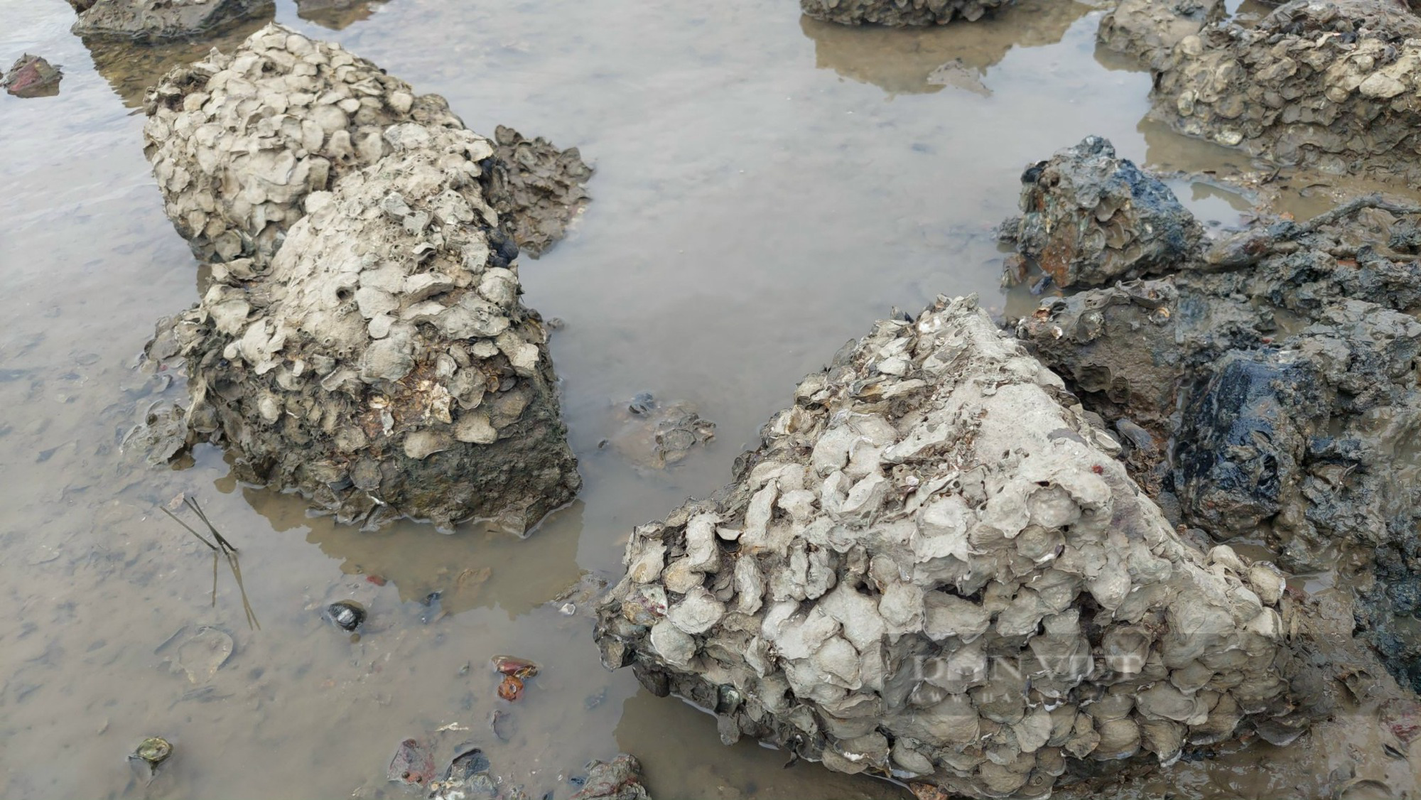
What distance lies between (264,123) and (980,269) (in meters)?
4.23

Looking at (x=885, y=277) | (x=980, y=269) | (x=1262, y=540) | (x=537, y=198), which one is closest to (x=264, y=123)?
(x=537, y=198)

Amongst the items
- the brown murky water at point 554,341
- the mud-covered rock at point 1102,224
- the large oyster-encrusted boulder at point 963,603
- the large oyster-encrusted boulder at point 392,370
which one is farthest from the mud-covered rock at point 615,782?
the mud-covered rock at point 1102,224

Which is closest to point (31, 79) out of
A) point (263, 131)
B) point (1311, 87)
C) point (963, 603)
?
point (263, 131)

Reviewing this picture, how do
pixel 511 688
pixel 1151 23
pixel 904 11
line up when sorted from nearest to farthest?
pixel 511 688
pixel 1151 23
pixel 904 11

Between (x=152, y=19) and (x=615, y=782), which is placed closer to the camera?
(x=615, y=782)

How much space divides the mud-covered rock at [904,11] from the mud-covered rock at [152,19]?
20.2 ft

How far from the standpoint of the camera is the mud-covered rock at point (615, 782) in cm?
299

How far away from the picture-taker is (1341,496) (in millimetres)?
3463

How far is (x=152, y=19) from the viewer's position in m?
8.77

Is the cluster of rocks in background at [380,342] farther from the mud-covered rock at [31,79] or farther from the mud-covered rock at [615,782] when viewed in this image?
the mud-covered rock at [31,79]

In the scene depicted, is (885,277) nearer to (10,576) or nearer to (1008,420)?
(1008,420)

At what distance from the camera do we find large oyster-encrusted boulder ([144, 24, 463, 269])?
15.9ft

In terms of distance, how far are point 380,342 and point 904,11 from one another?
597cm

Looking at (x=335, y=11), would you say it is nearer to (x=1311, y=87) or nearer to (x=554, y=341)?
(x=554, y=341)
